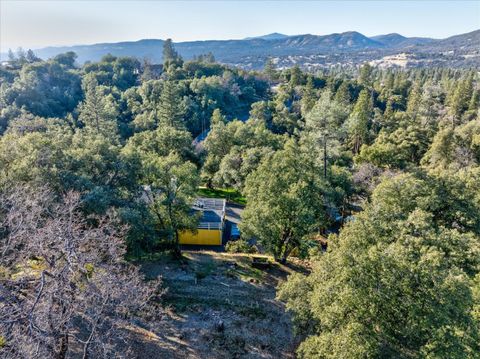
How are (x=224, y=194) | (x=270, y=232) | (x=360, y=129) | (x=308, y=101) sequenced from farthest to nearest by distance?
1. (x=308, y=101)
2. (x=360, y=129)
3. (x=224, y=194)
4. (x=270, y=232)

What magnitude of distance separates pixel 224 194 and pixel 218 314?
21796mm

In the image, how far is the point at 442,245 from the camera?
13.2 meters

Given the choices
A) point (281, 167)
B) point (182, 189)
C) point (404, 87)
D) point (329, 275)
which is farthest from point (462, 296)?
point (404, 87)

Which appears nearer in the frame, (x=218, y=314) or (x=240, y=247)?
(x=218, y=314)

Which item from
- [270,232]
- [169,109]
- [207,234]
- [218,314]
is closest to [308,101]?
[169,109]

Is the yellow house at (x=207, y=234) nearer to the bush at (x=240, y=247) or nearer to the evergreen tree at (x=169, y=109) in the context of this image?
the bush at (x=240, y=247)

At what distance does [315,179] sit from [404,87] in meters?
62.9

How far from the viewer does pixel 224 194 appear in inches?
1457

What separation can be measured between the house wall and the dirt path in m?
4.83

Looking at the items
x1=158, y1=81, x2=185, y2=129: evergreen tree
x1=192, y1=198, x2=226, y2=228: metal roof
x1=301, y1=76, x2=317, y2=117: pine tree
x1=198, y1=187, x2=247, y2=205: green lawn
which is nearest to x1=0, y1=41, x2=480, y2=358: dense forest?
x1=198, y1=187, x2=247, y2=205: green lawn

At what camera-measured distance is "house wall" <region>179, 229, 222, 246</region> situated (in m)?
26.1

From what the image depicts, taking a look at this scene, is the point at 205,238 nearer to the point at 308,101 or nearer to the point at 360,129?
the point at 360,129

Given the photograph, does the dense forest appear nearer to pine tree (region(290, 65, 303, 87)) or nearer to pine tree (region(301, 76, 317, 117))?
pine tree (region(301, 76, 317, 117))

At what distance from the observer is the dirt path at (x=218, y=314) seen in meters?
13.6
